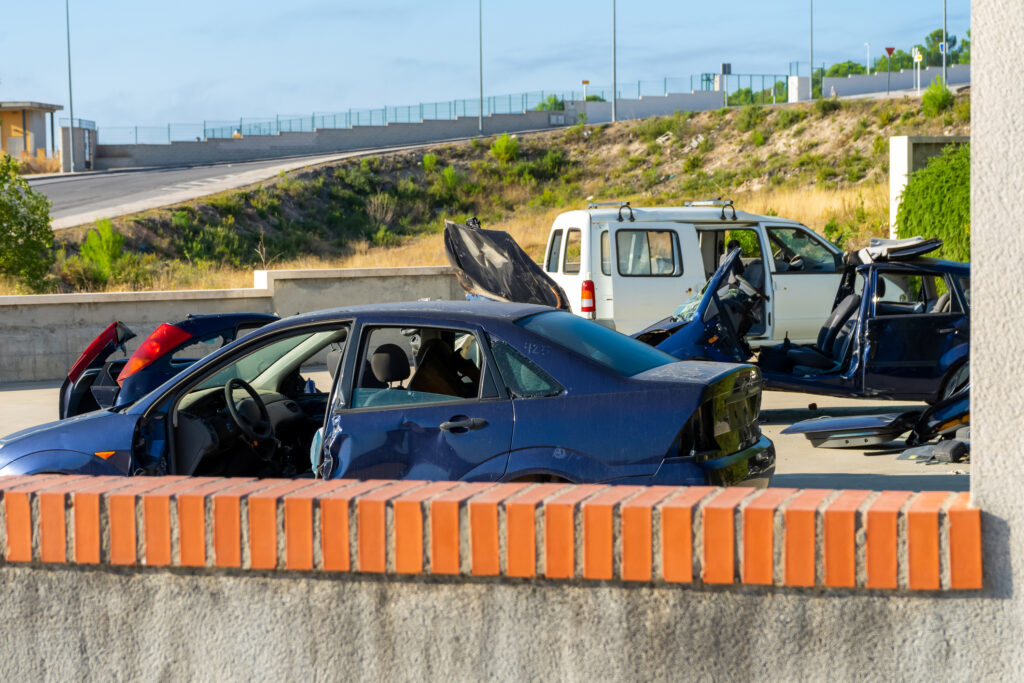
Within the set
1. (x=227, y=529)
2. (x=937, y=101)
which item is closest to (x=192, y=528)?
(x=227, y=529)

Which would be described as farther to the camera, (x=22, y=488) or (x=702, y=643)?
(x=22, y=488)

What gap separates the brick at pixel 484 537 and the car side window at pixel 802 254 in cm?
1175

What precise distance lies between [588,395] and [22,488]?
2.81 m

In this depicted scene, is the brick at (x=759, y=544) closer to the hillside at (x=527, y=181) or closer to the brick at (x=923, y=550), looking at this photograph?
the brick at (x=923, y=550)

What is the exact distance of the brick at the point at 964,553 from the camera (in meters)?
2.45

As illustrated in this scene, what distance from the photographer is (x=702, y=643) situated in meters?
2.60

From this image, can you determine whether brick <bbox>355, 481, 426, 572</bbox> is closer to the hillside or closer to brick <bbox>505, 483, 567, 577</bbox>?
brick <bbox>505, 483, 567, 577</bbox>

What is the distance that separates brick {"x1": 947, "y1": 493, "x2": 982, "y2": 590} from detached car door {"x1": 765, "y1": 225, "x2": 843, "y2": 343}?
11568 millimetres

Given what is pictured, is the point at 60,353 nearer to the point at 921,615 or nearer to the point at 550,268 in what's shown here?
the point at 550,268

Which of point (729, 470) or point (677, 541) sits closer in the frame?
point (677, 541)

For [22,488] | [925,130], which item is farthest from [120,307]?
[925,130]

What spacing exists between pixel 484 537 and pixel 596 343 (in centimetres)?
318

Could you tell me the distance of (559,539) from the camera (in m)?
2.60

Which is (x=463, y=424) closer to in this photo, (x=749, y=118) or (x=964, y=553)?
(x=964, y=553)
